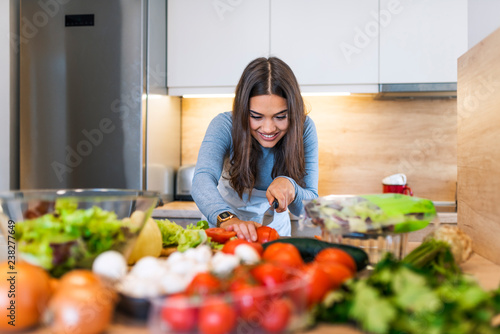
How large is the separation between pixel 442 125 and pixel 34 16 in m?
2.57

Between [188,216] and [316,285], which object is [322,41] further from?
[316,285]

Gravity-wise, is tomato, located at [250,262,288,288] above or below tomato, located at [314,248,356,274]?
above

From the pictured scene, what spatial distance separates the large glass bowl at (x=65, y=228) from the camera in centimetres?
61

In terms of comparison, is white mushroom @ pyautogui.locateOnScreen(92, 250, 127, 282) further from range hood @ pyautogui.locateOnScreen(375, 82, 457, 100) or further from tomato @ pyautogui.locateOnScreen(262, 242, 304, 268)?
range hood @ pyautogui.locateOnScreen(375, 82, 457, 100)

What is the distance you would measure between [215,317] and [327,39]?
2.15 metres

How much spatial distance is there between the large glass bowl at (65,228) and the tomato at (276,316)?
33 cm

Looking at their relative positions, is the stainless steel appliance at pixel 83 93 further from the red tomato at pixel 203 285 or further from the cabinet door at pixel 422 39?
the red tomato at pixel 203 285

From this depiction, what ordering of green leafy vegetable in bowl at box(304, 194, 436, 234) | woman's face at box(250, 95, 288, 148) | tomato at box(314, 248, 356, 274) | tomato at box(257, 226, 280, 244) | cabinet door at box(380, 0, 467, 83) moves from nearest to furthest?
tomato at box(314, 248, 356, 274) < green leafy vegetable in bowl at box(304, 194, 436, 234) < tomato at box(257, 226, 280, 244) < woman's face at box(250, 95, 288, 148) < cabinet door at box(380, 0, 467, 83)

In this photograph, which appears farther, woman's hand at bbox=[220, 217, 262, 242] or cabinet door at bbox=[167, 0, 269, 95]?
cabinet door at bbox=[167, 0, 269, 95]

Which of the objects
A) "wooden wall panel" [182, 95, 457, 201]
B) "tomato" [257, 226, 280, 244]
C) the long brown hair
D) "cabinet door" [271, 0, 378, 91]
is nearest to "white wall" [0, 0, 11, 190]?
"wooden wall panel" [182, 95, 457, 201]

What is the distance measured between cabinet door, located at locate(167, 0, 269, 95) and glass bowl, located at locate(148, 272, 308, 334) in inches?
79.7

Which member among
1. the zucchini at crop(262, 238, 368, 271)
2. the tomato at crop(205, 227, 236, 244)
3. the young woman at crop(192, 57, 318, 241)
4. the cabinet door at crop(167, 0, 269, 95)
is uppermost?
the cabinet door at crop(167, 0, 269, 95)

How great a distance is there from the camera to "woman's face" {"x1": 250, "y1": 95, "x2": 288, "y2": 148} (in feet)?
4.74

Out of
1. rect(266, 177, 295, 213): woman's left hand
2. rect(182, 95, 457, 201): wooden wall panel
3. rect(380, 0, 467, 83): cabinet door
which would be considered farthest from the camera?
rect(182, 95, 457, 201): wooden wall panel
